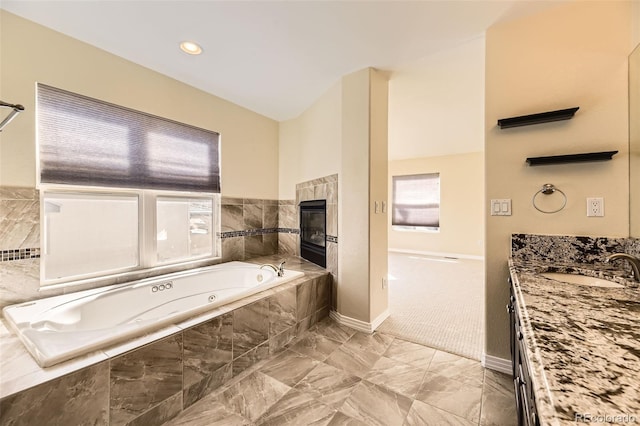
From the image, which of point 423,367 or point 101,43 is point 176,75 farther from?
point 423,367

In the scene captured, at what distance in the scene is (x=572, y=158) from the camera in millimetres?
1589

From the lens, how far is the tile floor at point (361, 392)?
4.74ft

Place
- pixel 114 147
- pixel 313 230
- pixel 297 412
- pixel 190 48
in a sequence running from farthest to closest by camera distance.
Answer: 1. pixel 313 230
2. pixel 114 147
3. pixel 190 48
4. pixel 297 412

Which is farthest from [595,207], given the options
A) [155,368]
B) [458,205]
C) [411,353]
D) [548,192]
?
[458,205]

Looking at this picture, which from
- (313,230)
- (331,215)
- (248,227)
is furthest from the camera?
(248,227)

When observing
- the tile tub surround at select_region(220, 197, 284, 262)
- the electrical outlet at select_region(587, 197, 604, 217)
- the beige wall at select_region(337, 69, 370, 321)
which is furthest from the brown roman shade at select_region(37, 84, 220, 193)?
the electrical outlet at select_region(587, 197, 604, 217)

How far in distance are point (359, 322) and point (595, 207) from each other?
195 cm

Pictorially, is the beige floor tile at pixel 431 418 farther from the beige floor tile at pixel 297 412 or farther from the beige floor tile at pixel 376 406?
the beige floor tile at pixel 297 412

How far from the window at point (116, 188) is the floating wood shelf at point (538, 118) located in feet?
9.41

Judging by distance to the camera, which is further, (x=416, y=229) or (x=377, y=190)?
(x=416, y=229)

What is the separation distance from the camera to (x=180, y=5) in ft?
5.45

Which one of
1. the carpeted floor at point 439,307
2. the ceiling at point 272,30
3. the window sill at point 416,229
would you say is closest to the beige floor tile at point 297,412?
the carpeted floor at point 439,307

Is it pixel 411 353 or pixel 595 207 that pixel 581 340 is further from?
pixel 411 353

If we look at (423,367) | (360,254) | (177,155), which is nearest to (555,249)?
(423,367)
